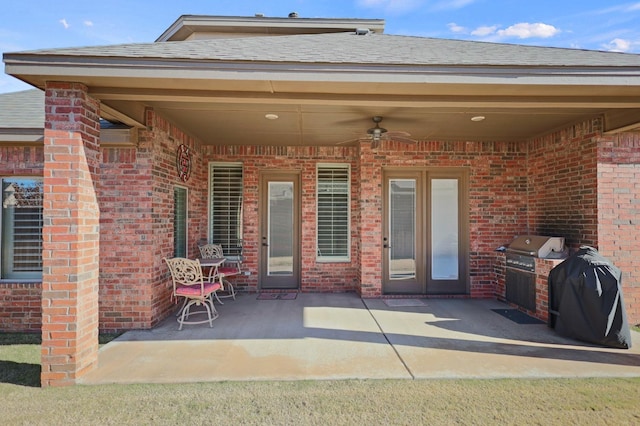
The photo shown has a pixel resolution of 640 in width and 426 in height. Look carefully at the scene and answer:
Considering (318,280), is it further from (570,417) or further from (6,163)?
(6,163)

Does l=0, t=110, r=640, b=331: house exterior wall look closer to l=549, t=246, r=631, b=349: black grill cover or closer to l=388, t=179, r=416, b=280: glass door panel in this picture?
l=388, t=179, r=416, b=280: glass door panel

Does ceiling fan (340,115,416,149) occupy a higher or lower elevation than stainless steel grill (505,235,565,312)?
higher

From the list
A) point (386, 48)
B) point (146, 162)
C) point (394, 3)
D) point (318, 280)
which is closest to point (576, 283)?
point (386, 48)

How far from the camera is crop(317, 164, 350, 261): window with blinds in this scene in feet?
22.8

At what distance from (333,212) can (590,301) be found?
432 cm

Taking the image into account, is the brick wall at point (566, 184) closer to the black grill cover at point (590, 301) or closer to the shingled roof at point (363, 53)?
the black grill cover at point (590, 301)

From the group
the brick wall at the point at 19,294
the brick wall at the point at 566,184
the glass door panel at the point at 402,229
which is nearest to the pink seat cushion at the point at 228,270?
the brick wall at the point at 19,294

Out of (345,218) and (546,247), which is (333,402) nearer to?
(546,247)

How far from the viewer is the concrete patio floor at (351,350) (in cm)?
330

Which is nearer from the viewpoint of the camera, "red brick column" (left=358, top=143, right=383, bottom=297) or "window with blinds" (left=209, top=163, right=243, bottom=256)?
"red brick column" (left=358, top=143, right=383, bottom=297)

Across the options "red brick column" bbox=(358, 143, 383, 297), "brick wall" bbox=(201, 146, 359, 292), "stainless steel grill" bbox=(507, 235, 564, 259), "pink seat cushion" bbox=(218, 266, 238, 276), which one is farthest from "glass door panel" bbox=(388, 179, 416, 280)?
"pink seat cushion" bbox=(218, 266, 238, 276)

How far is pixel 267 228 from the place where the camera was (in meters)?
6.94

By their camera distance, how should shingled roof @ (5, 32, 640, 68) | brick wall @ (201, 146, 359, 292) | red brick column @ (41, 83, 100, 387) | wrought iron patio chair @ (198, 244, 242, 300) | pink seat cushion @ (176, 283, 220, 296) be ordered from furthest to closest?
brick wall @ (201, 146, 359, 292) < wrought iron patio chair @ (198, 244, 242, 300) < pink seat cushion @ (176, 283, 220, 296) < shingled roof @ (5, 32, 640, 68) < red brick column @ (41, 83, 100, 387)

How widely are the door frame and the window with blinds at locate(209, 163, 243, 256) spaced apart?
1.47 feet
